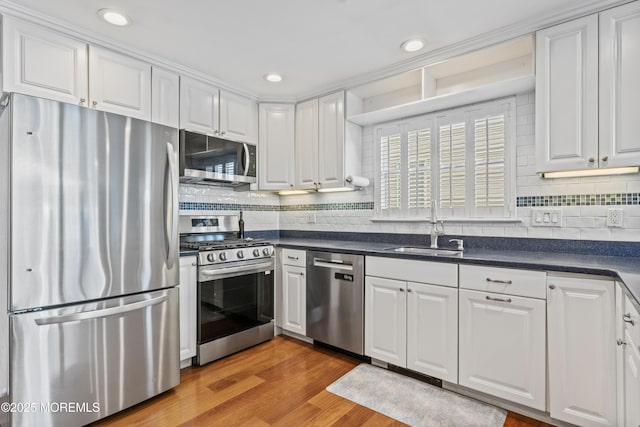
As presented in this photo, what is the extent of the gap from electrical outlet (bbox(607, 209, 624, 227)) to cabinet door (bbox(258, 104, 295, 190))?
101 inches

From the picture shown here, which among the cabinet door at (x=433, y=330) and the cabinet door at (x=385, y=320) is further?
the cabinet door at (x=385, y=320)

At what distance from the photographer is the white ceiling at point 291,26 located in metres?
1.96

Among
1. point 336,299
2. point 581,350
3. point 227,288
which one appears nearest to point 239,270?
point 227,288

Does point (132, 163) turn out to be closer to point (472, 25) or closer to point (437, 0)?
point (437, 0)

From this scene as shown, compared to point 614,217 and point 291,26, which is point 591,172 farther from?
point 291,26

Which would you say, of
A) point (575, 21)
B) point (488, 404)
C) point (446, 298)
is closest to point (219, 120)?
point (446, 298)

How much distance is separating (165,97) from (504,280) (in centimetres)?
278

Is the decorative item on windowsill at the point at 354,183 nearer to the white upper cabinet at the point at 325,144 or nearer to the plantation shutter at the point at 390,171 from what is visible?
the white upper cabinet at the point at 325,144

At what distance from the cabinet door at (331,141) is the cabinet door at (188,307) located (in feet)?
4.73

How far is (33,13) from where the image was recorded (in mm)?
1985

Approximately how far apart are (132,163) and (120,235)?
1.44 feet

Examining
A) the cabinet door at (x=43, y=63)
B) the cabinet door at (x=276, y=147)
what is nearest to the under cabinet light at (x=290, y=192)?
the cabinet door at (x=276, y=147)

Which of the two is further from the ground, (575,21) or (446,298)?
(575,21)

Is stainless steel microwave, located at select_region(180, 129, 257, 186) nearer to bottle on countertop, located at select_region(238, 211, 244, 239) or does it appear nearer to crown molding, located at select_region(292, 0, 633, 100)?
bottle on countertop, located at select_region(238, 211, 244, 239)
